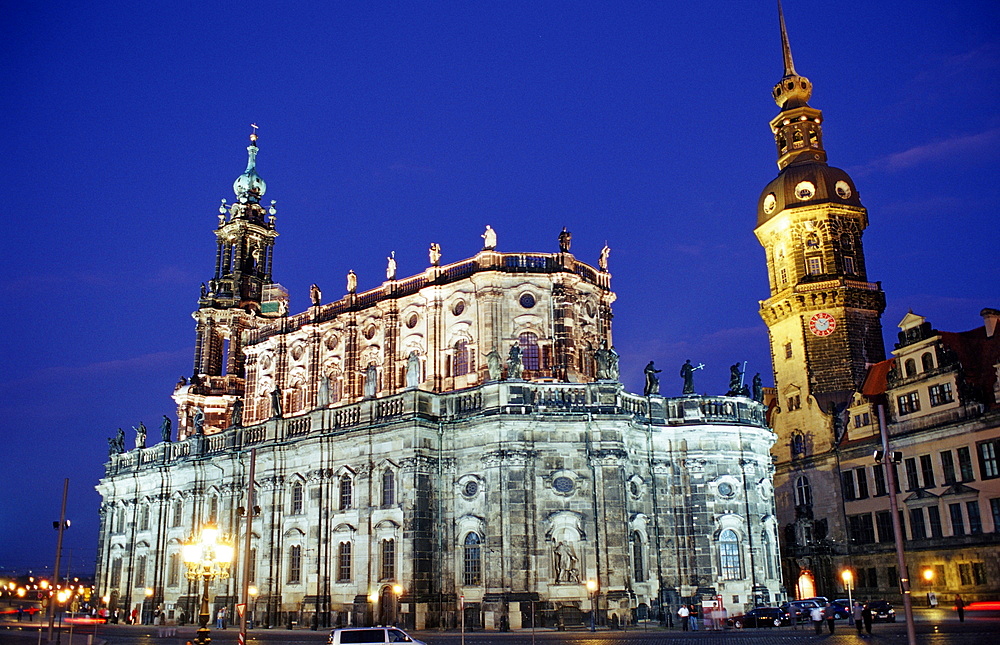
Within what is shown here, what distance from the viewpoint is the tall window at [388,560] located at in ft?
140

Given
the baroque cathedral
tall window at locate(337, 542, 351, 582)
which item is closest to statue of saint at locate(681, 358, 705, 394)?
the baroque cathedral

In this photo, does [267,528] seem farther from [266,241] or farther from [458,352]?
[266,241]

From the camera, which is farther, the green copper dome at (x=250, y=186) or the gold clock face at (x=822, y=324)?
the green copper dome at (x=250, y=186)

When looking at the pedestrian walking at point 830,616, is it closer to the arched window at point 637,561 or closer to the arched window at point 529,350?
the arched window at point 637,561

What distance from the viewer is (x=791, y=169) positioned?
7006 cm

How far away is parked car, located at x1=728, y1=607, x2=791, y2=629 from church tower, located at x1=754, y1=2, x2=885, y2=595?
2137 centimetres

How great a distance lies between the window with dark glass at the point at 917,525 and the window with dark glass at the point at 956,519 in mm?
Answer: 2194

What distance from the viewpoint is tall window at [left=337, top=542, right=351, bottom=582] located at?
147ft

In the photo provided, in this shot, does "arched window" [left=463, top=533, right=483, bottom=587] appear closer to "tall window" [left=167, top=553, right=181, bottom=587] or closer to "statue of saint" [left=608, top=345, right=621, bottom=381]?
"statue of saint" [left=608, top=345, right=621, bottom=381]

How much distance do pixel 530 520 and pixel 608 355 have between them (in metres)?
9.04

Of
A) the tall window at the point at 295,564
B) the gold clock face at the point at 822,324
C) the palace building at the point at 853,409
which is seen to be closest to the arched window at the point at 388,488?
the tall window at the point at 295,564

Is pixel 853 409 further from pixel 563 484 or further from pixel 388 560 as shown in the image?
pixel 388 560

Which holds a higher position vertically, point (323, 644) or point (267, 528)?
point (267, 528)

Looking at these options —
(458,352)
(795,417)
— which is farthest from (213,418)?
(795,417)
